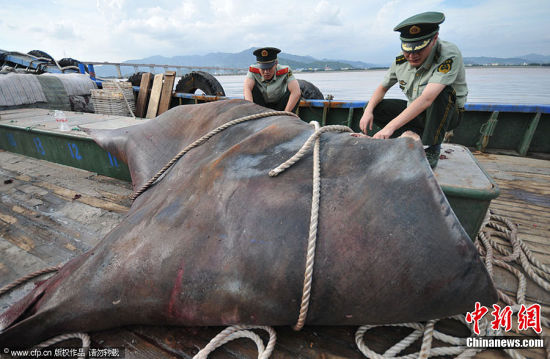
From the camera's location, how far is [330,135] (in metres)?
1.34

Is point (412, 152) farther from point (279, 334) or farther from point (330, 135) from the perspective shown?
point (279, 334)

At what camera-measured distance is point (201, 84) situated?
→ 674 cm

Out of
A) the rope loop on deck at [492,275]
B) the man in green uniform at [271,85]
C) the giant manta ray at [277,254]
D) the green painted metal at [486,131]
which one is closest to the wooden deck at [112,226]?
the rope loop on deck at [492,275]

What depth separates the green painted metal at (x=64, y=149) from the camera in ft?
10.7

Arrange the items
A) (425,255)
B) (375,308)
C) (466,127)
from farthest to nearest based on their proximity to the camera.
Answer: (466,127)
(375,308)
(425,255)

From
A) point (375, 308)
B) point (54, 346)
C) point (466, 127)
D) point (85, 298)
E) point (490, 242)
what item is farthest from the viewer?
point (466, 127)

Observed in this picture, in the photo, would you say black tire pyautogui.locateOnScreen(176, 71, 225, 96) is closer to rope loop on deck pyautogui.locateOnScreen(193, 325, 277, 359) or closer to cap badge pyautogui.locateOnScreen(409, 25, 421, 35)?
cap badge pyautogui.locateOnScreen(409, 25, 421, 35)

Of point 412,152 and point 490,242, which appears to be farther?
point 490,242

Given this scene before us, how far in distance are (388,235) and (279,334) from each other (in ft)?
2.56

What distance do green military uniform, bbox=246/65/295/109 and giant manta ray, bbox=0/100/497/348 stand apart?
301 centimetres

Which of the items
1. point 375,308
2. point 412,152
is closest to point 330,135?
point 412,152

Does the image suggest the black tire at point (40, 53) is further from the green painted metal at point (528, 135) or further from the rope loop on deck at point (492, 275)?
the green painted metal at point (528, 135)

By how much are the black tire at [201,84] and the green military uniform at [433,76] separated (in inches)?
197

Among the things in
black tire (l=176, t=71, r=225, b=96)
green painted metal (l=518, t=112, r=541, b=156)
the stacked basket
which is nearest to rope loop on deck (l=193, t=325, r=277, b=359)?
green painted metal (l=518, t=112, r=541, b=156)
